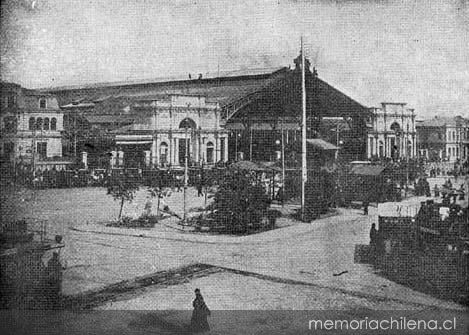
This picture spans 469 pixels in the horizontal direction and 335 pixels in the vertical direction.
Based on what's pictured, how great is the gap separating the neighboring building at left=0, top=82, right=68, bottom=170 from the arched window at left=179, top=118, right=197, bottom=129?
1.26m

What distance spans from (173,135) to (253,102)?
944 millimetres

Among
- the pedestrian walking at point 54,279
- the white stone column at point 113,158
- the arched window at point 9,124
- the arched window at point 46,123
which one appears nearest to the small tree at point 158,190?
the white stone column at point 113,158

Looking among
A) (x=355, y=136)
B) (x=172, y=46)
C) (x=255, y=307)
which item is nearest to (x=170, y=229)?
(x=255, y=307)

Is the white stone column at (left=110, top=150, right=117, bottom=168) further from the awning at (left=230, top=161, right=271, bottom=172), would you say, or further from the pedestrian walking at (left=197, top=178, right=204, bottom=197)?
the awning at (left=230, top=161, right=271, bottom=172)

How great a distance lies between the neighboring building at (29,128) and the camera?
522cm

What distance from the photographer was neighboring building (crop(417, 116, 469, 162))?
17.3 ft

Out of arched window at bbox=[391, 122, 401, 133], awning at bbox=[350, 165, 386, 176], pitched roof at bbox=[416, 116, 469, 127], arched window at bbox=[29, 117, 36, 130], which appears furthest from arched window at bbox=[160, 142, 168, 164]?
pitched roof at bbox=[416, 116, 469, 127]

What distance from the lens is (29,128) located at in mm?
5285

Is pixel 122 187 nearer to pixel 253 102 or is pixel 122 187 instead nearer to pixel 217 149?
pixel 217 149

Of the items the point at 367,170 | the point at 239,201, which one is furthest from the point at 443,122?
the point at 239,201

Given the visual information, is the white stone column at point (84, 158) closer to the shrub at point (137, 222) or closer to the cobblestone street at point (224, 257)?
the cobblestone street at point (224, 257)

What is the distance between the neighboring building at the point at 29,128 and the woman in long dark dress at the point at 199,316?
205 cm

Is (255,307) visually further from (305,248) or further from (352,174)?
(352,174)

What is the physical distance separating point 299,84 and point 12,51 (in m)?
2.98
